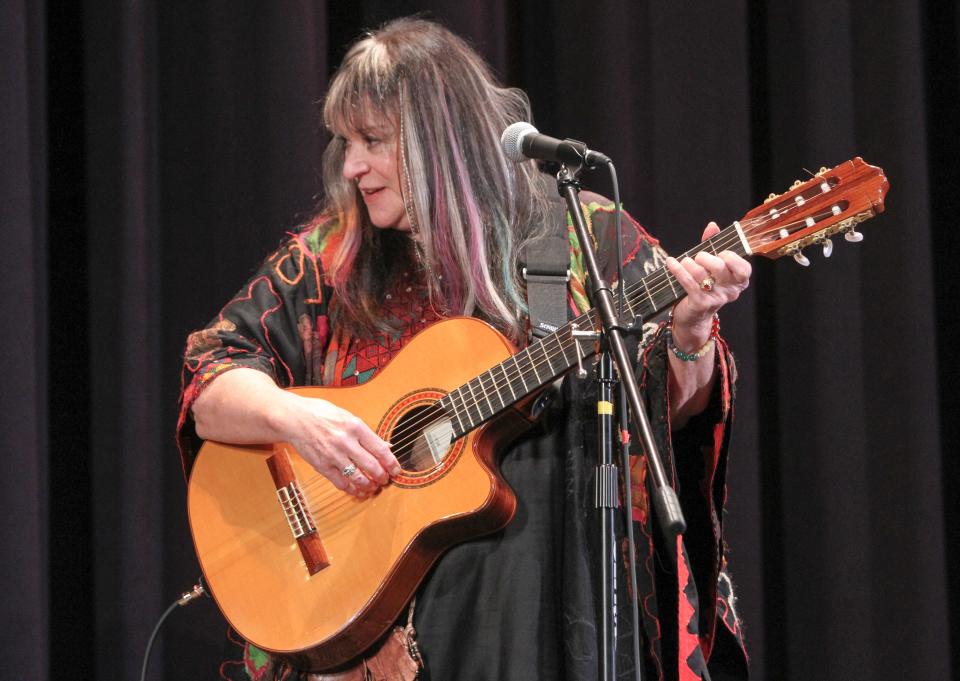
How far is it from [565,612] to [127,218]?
1209mm

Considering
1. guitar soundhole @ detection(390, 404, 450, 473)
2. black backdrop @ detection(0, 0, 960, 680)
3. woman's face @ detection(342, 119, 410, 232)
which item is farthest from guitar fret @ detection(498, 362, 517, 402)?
black backdrop @ detection(0, 0, 960, 680)

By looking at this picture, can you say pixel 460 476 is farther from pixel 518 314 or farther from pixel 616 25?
pixel 616 25

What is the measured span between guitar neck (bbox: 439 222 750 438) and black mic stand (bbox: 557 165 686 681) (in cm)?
24

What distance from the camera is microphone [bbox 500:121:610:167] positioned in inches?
54.2

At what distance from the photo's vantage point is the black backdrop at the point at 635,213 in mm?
2225

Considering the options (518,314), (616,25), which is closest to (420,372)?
(518,314)

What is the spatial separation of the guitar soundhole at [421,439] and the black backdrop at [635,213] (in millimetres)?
713

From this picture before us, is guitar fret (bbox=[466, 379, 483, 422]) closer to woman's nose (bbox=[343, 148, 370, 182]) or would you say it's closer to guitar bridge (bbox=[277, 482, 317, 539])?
guitar bridge (bbox=[277, 482, 317, 539])

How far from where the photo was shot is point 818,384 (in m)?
2.53

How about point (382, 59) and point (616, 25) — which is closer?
point (382, 59)

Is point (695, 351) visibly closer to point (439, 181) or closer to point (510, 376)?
point (510, 376)

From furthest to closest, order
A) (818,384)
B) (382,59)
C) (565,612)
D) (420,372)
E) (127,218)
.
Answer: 1. (818,384)
2. (127,218)
3. (382,59)
4. (420,372)
5. (565,612)

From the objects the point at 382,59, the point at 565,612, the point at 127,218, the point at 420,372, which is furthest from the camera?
the point at 127,218

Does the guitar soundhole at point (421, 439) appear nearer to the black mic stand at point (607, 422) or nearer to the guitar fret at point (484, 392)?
the guitar fret at point (484, 392)
